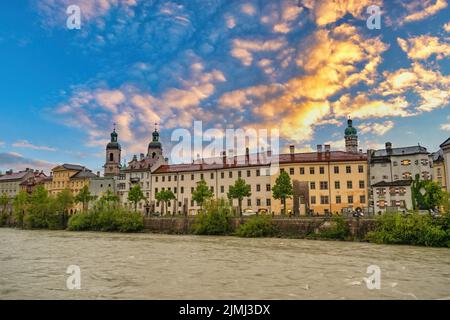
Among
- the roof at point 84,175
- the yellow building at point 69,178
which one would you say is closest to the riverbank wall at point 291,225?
the roof at point 84,175

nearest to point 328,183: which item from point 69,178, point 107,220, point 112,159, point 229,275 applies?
point 107,220

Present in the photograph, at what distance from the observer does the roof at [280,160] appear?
60625 mm

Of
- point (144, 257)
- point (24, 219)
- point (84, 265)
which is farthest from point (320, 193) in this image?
point (24, 219)

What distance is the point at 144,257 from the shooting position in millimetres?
25531

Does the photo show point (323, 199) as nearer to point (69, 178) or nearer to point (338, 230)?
point (338, 230)

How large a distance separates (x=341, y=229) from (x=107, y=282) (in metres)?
28.7

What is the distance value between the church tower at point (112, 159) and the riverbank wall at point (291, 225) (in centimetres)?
4228

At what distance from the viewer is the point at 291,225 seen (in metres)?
43.5

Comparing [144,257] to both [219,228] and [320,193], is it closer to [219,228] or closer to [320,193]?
[219,228]

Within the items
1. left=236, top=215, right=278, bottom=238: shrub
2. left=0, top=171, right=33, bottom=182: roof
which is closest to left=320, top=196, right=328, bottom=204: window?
left=236, top=215, right=278, bottom=238: shrub

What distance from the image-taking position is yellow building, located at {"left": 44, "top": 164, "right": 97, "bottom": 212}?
99625 millimetres

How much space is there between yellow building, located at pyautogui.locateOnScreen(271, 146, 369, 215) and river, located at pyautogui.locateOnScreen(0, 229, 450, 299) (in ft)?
103

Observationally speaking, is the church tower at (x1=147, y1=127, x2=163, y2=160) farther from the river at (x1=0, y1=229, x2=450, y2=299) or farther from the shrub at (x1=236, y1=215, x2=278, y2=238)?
the river at (x1=0, y1=229, x2=450, y2=299)

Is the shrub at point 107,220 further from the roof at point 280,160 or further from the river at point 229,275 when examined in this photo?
the river at point 229,275
